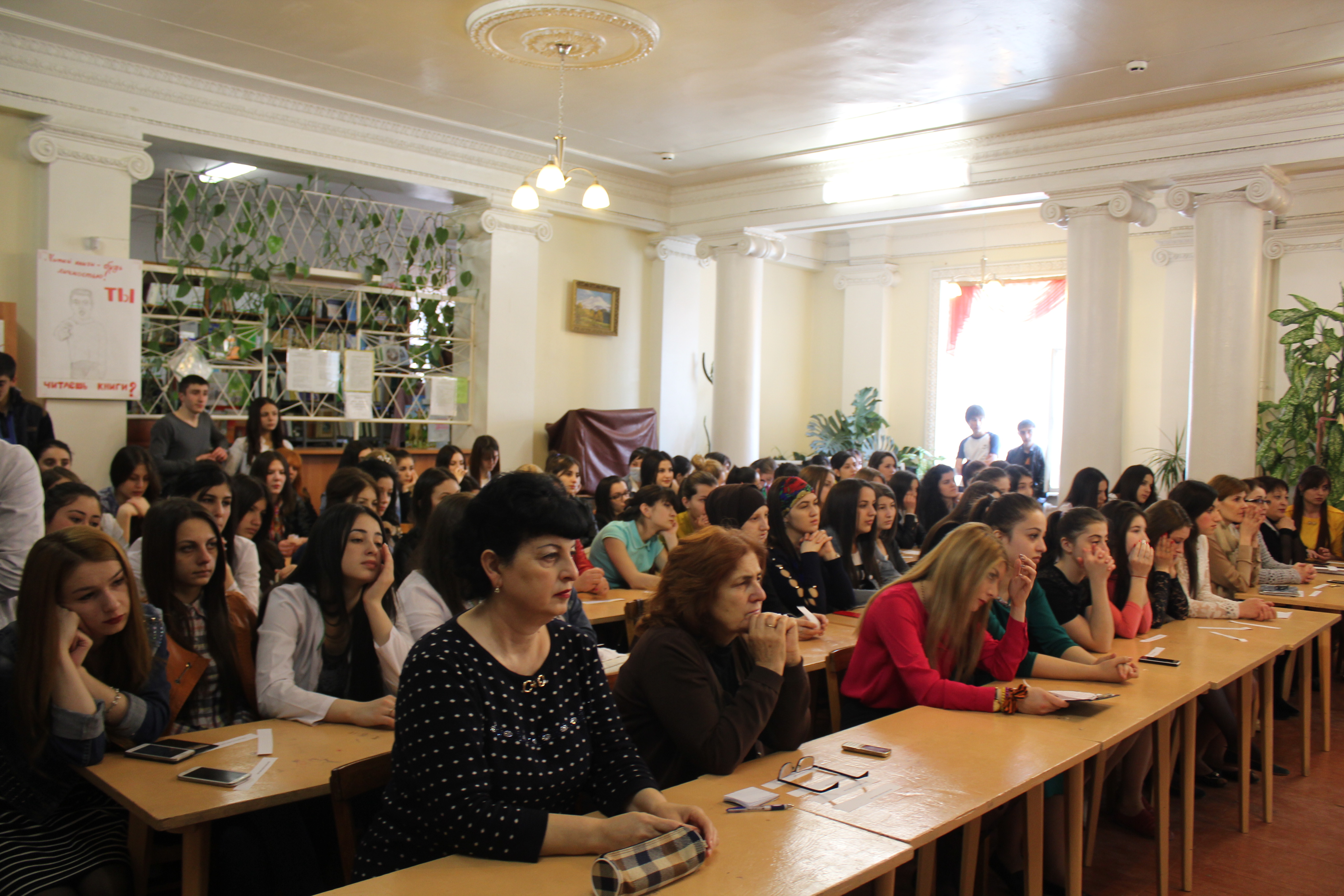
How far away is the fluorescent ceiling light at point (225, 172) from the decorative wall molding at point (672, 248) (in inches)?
150

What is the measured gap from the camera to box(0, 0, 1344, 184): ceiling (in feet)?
18.0

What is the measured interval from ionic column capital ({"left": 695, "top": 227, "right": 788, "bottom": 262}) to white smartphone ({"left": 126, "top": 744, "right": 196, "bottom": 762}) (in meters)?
7.84

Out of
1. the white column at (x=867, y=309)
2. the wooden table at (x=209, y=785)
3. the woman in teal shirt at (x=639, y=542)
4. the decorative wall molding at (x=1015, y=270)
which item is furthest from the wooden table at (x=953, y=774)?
the white column at (x=867, y=309)

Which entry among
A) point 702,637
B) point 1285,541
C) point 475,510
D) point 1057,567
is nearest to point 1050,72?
point 1285,541

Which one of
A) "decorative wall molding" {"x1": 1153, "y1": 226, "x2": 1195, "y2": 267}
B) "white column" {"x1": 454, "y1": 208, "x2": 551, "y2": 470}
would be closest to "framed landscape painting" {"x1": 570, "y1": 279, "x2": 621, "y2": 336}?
"white column" {"x1": 454, "y1": 208, "x2": 551, "y2": 470}

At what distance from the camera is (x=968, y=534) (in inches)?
117

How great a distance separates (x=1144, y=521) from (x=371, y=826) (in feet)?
11.0

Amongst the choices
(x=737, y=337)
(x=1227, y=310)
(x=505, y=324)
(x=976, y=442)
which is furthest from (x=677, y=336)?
(x=1227, y=310)

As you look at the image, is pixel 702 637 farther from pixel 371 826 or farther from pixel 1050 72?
pixel 1050 72

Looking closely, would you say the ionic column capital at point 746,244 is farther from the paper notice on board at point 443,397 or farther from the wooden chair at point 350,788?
the wooden chair at point 350,788

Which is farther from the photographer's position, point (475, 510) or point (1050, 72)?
point (1050, 72)

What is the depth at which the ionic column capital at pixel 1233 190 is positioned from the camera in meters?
6.79

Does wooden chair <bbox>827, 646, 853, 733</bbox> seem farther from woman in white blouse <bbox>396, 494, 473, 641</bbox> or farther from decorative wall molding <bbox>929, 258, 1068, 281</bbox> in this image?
decorative wall molding <bbox>929, 258, 1068, 281</bbox>

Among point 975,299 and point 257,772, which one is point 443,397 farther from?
point 257,772
